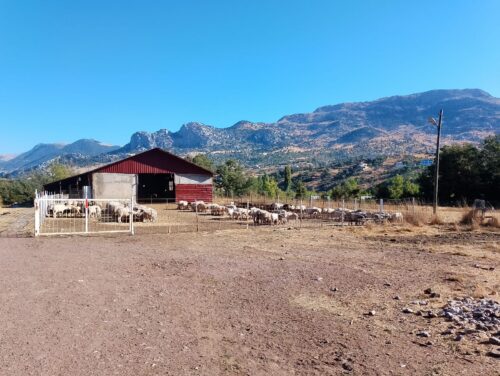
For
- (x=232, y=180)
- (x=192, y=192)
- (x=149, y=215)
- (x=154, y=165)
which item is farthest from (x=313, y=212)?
(x=232, y=180)

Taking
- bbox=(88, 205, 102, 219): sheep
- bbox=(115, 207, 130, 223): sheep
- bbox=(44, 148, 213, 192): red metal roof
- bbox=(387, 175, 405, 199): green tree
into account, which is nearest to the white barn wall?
bbox=(44, 148, 213, 192): red metal roof

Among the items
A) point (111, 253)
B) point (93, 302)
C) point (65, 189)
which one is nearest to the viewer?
point (93, 302)

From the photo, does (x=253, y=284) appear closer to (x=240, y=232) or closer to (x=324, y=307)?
(x=324, y=307)

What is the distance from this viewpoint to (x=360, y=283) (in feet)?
30.6

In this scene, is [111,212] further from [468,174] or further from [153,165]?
[468,174]

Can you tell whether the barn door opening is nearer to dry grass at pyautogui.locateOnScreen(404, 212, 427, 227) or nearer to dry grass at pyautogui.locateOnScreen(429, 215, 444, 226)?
dry grass at pyautogui.locateOnScreen(404, 212, 427, 227)

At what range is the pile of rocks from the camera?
6.38 metres

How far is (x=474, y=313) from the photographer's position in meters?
6.91

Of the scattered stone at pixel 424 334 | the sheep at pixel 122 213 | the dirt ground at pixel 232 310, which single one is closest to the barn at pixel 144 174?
the sheep at pixel 122 213

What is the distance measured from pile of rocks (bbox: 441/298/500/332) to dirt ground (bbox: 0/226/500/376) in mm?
263

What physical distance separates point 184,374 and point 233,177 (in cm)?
6481

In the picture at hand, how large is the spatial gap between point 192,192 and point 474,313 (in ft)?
130

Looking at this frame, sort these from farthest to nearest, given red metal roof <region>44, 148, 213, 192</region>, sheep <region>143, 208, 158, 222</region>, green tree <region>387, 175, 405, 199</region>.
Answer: green tree <region>387, 175, 405, 199</region>, red metal roof <region>44, 148, 213, 192</region>, sheep <region>143, 208, 158, 222</region>

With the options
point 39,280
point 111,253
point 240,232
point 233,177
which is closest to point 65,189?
point 233,177
